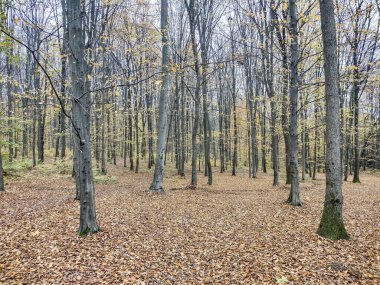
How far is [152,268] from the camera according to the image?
182 inches

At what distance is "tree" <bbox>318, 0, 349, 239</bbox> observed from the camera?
225 inches

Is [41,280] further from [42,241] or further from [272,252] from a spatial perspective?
[272,252]

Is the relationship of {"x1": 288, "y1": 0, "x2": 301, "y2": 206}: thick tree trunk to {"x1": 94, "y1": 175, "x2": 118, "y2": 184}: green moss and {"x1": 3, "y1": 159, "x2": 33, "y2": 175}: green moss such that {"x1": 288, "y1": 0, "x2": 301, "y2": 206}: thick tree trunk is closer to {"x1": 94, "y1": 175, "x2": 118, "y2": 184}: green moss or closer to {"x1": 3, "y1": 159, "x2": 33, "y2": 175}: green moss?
{"x1": 94, "y1": 175, "x2": 118, "y2": 184}: green moss

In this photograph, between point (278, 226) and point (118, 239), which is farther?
point (278, 226)

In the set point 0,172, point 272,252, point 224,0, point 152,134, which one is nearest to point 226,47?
point 224,0

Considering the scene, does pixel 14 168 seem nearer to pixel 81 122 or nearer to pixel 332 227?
pixel 81 122

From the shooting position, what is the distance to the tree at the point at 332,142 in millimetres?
5715

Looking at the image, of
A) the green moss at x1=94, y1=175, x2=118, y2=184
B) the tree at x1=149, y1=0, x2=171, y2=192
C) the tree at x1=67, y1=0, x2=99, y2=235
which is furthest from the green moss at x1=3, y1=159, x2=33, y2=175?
the tree at x1=67, y1=0, x2=99, y2=235

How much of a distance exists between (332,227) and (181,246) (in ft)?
11.2

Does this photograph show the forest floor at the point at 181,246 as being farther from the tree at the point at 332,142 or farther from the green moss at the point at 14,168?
the green moss at the point at 14,168

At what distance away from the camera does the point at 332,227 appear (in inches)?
225

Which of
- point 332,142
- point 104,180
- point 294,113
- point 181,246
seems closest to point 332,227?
point 332,142

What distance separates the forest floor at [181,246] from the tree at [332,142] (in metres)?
0.38

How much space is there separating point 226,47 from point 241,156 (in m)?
18.1
